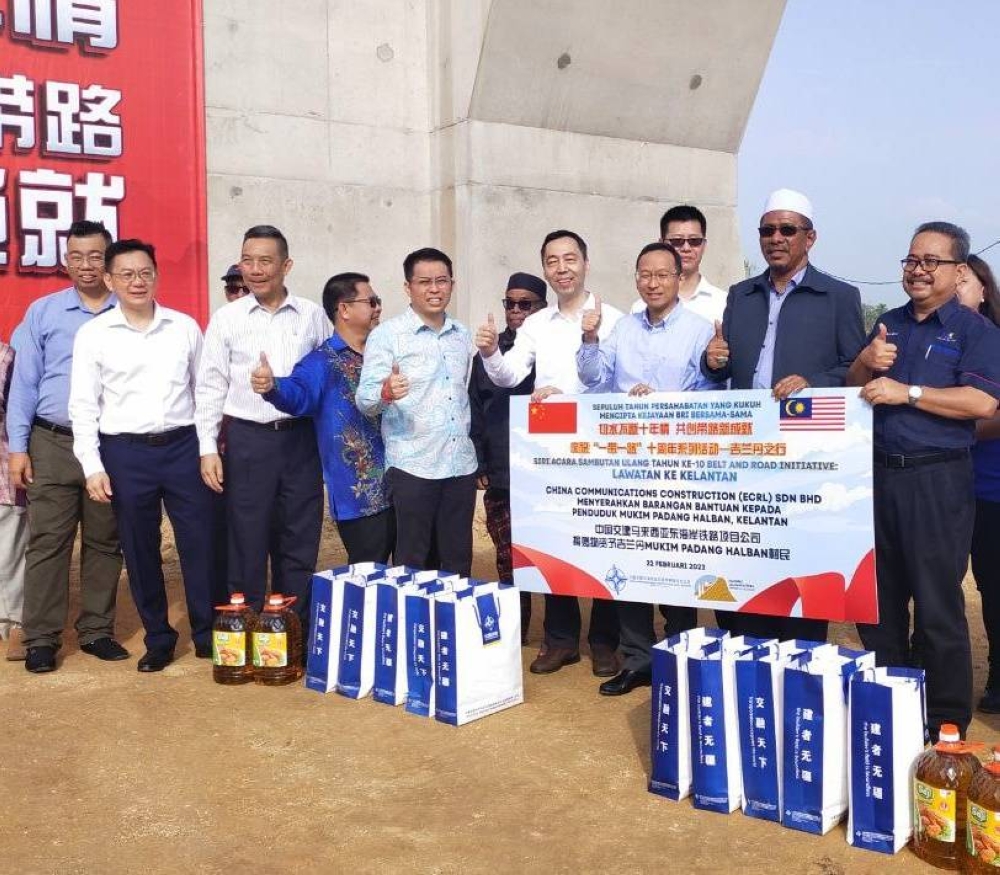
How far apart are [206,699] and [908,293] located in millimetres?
3162

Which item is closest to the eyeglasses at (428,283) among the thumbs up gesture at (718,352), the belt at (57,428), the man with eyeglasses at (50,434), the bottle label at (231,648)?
the thumbs up gesture at (718,352)

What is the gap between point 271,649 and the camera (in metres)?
4.66

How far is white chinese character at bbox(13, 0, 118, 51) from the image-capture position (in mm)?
7766

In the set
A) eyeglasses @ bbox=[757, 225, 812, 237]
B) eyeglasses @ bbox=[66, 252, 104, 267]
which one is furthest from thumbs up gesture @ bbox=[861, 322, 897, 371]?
eyeglasses @ bbox=[66, 252, 104, 267]

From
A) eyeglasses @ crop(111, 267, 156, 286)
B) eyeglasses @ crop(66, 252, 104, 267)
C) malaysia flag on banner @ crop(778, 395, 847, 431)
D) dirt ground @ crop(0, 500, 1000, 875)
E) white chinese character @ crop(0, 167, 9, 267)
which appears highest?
white chinese character @ crop(0, 167, 9, 267)

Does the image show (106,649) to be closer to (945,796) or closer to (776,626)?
(776,626)

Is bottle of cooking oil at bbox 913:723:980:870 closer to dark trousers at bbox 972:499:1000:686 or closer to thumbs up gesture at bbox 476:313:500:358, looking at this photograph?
dark trousers at bbox 972:499:1000:686

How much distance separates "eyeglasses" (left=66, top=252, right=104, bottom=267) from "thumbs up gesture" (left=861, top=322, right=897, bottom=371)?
3469 millimetres

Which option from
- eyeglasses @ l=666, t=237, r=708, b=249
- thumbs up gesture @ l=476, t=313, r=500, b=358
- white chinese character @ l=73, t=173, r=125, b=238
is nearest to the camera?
thumbs up gesture @ l=476, t=313, r=500, b=358

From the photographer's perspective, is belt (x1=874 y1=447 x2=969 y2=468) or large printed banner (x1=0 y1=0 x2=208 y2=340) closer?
belt (x1=874 y1=447 x2=969 y2=468)

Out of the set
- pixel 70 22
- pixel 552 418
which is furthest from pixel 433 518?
pixel 70 22

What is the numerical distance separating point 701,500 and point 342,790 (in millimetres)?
1628

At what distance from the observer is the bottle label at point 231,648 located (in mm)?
4688

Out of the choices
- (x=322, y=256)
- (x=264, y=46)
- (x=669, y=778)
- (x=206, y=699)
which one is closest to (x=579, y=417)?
(x=669, y=778)
